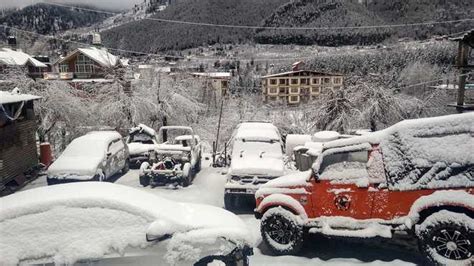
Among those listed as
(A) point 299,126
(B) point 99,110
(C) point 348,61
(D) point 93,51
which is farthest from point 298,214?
(C) point 348,61

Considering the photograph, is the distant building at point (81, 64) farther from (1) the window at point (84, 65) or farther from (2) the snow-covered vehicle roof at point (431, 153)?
(2) the snow-covered vehicle roof at point (431, 153)

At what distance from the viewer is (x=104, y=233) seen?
5.03 metres

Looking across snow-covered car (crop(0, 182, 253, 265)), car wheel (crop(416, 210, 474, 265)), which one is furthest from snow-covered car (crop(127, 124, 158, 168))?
car wheel (crop(416, 210, 474, 265))

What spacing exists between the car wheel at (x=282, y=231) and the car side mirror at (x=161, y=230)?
273cm

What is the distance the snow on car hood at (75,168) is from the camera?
485 inches

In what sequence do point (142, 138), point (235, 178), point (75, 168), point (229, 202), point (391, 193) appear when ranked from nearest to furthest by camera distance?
point (391, 193) < point (235, 178) < point (229, 202) < point (75, 168) < point (142, 138)

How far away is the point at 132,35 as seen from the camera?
434 feet

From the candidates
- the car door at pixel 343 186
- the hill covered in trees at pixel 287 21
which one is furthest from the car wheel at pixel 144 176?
the hill covered in trees at pixel 287 21

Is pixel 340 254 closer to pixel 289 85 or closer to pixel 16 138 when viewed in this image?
pixel 16 138

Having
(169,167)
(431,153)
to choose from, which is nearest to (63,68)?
(169,167)

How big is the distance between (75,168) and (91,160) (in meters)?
0.67

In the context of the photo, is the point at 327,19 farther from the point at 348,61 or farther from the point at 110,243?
the point at 110,243

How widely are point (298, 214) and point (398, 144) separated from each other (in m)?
2.27

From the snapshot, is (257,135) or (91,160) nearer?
(257,135)
